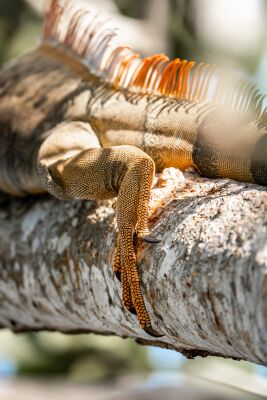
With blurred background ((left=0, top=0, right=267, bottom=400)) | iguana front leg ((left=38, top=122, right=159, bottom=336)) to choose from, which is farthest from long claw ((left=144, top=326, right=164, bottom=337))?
blurred background ((left=0, top=0, right=267, bottom=400))

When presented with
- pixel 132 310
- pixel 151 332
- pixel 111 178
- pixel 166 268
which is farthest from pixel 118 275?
pixel 111 178

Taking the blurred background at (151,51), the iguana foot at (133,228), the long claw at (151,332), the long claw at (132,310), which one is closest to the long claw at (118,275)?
the iguana foot at (133,228)

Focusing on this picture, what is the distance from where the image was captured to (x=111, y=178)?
340 cm

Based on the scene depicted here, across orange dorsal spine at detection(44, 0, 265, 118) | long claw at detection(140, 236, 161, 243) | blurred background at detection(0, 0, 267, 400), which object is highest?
orange dorsal spine at detection(44, 0, 265, 118)

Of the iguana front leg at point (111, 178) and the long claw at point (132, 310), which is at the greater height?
the iguana front leg at point (111, 178)

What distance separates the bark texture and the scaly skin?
0.36 feet

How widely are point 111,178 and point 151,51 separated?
3124 mm

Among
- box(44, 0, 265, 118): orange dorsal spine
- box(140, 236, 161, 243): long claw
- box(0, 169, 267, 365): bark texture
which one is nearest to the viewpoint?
box(0, 169, 267, 365): bark texture

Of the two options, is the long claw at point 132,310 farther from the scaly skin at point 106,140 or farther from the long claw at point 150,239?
the long claw at point 150,239

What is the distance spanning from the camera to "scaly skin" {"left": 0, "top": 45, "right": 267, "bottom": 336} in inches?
122

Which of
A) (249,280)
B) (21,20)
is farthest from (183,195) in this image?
(21,20)

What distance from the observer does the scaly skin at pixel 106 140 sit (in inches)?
122

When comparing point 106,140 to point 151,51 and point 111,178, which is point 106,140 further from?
point 151,51

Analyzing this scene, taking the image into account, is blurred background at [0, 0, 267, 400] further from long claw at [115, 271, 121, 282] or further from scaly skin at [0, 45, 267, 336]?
long claw at [115, 271, 121, 282]
